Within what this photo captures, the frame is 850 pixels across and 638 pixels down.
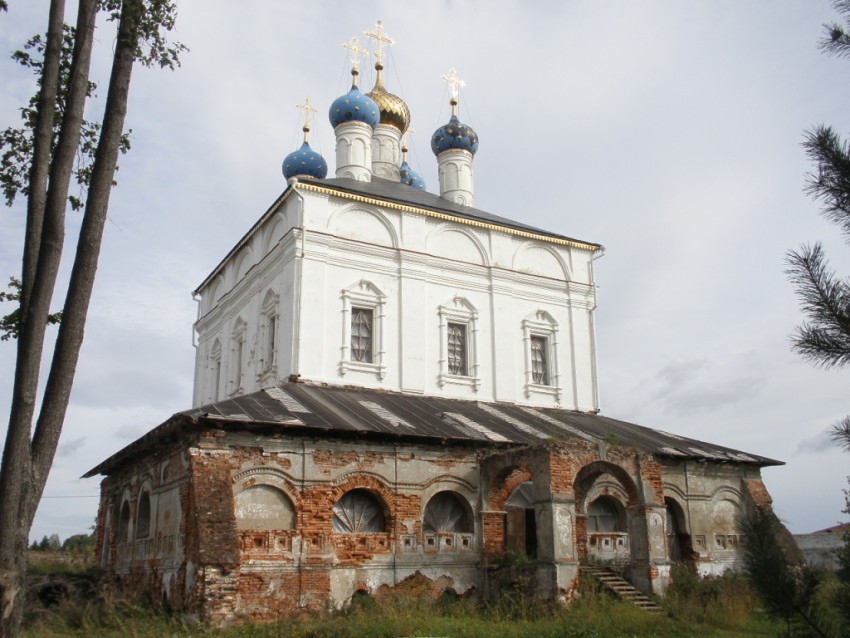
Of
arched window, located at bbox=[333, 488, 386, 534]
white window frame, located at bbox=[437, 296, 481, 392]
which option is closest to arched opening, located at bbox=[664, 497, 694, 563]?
white window frame, located at bbox=[437, 296, 481, 392]

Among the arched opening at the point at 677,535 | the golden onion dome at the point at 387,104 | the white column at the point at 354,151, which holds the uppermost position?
the golden onion dome at the point at 387,104

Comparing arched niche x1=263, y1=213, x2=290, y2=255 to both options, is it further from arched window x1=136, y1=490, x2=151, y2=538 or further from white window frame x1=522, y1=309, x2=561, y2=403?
white window frame x1=522, y1=309, x2=561, y2=403

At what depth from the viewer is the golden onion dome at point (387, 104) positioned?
22406mm

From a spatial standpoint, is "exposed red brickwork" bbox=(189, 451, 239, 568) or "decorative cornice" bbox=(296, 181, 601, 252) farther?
"decorative cornice" bbox=(296, 181, 601, 252)

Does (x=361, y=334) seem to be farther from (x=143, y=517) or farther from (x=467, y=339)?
(x=143, y=517)

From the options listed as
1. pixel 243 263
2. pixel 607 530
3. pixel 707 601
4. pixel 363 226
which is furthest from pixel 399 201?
pixel 707 601

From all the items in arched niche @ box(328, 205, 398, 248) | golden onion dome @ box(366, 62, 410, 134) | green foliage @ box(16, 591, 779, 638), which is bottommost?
green foliage @ box(16, 591, 779, 638)

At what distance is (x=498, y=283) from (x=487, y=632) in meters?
9.46

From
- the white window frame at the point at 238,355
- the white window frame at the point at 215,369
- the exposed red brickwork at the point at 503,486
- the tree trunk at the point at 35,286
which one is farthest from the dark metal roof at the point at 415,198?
the tree trunk at the point at 35,286

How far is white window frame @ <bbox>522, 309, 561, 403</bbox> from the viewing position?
17891mm

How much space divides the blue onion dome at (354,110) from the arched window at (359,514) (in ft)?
35.3

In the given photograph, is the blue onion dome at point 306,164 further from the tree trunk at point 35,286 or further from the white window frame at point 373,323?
the tree trunk at point 35,286

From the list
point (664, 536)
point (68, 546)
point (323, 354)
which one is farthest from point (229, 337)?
point (68, 546)

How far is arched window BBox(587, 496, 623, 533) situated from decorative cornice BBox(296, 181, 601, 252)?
262 inches
